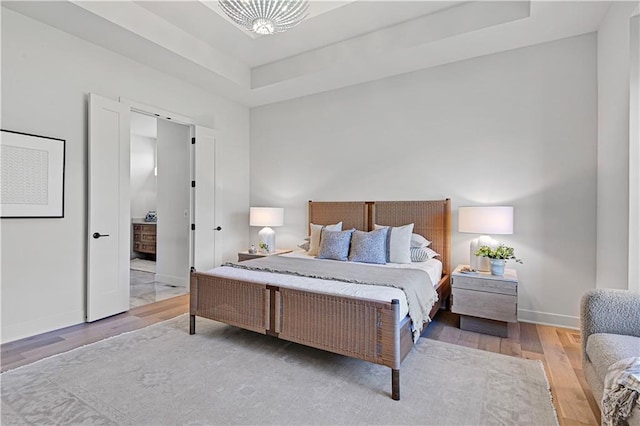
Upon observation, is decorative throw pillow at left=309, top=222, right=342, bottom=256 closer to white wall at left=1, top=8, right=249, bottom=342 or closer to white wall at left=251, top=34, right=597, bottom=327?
white wall at left=251, top=34, right=597, bottom=327

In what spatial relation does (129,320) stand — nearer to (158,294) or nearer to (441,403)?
(158,294)

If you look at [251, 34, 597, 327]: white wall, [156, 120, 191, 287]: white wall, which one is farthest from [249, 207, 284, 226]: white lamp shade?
[156, 120, 191, 287]: white wall

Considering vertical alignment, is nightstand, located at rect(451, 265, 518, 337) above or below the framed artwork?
below

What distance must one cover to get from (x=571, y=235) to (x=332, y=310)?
2.65 m

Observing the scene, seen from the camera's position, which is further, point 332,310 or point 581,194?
point 581,194

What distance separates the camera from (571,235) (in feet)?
10.6

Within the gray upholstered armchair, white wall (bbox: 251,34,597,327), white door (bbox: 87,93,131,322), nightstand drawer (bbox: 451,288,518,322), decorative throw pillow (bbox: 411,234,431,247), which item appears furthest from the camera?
decorative throw pillow (bbox: 411,234,431,247)

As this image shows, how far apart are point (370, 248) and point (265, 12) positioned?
238 centimetres

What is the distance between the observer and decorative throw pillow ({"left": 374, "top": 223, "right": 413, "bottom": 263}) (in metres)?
3.49

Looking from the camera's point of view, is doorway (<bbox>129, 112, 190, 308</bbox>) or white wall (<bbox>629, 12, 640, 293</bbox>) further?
doorway (<bbox>129, 112, 190, 308</bbox>)

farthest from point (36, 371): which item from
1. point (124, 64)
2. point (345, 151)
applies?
point (345, 151)

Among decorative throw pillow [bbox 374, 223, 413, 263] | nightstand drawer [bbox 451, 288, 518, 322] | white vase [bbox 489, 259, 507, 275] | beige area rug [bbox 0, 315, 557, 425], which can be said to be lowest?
beige area rug [bbox 0, 315, 557, 425]

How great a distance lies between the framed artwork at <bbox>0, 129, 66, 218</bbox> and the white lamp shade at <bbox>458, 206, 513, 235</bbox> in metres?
4.07

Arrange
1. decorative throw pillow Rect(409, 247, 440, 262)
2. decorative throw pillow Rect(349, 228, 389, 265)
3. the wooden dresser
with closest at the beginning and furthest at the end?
decorative throw pillow Rect(349, 228, 389, 265) < decorative throw pillow Rect(409, 247, 440, 262) < the wooden dresser
